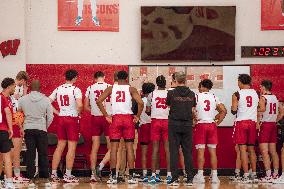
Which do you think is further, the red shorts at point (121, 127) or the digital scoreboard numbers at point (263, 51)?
the digital scoreboard numbers at point (263, 51)

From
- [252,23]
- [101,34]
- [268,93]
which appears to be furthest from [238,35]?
[101,34]

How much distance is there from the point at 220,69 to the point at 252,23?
1.15 m

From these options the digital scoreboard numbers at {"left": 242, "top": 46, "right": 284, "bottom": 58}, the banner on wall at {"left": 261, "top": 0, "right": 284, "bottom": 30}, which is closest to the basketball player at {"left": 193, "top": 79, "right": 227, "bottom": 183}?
the digital scoreboard numbers at {"left": 242, "top": 46, "right": 284, "bottom": 58}

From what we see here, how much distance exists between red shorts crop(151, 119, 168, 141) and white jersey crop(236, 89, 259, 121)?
1274mm

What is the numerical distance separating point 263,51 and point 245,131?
8.26 ft

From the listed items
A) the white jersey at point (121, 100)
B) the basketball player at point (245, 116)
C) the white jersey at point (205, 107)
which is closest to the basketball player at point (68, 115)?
the white jersey at point (121, 100)

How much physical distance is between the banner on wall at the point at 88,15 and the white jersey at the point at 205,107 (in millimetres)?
2894

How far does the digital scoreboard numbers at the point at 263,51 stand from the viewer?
1294cm

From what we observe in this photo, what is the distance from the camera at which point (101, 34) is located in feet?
43.0

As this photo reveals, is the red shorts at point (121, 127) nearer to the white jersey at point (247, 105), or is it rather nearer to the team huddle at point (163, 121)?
the team huddle at point (163, 121)

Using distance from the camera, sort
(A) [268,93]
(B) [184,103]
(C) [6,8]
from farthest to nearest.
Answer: (C) [6,8]
(A) [268,93]
(B) [184,103]

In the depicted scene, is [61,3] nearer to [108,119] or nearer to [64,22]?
[64,22]

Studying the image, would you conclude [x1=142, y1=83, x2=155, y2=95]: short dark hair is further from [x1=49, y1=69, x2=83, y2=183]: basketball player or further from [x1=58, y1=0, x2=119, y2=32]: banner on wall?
[x1=58, y1=0, x2=119, y2=32]: banner on wall

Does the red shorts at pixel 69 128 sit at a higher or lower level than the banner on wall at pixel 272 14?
lower
